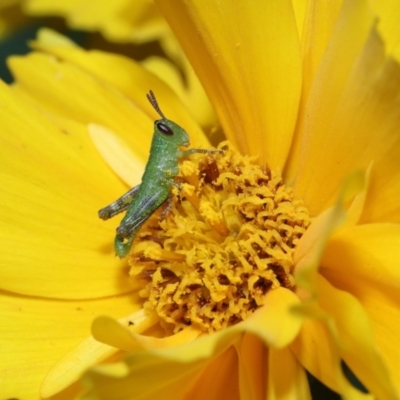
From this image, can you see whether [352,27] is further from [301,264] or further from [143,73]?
[143,73]

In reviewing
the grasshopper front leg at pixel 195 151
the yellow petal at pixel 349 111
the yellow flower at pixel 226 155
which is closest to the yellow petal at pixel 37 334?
the yellow flower at pixel 226 155

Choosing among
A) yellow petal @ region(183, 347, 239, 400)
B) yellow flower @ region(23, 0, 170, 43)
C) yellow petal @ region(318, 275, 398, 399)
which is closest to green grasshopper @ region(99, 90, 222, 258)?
yellow petal @ region(183, 347, 239, 400)

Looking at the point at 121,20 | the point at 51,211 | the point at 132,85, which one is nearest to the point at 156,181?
the point at 51,211

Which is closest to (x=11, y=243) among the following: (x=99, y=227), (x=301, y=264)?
(x=99, y=227)

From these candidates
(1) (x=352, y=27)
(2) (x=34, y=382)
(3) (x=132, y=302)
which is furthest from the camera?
(3) (x=132, y=302)

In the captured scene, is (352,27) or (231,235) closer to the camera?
(352,27)

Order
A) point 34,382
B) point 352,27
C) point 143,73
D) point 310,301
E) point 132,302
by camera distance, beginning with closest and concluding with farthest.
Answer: point 310,301 → point 352,27 → point 34,382 → point 132,302 → point 143,73

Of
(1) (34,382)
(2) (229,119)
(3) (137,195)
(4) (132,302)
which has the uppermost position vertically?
(2) (229,119)
